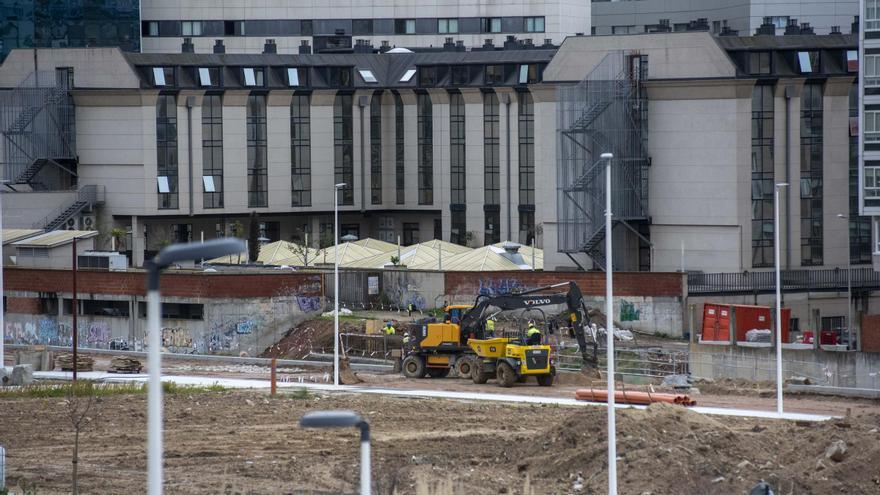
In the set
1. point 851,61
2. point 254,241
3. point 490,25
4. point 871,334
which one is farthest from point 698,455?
point 490,25

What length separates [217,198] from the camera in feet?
330

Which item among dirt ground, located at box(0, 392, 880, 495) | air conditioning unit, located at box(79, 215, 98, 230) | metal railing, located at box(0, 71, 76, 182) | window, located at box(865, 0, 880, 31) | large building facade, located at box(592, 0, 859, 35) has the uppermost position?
large building facade, located at box(592, 0, 859, 35)

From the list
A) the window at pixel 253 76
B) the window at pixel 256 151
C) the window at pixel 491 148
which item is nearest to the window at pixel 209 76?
the window at pixel 253 76

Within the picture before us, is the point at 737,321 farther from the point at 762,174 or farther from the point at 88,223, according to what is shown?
the point at 88,223

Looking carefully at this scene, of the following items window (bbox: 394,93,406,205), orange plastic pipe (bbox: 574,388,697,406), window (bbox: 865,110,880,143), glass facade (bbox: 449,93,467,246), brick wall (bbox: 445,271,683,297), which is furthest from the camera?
window (bbox: 394,93,406,205)

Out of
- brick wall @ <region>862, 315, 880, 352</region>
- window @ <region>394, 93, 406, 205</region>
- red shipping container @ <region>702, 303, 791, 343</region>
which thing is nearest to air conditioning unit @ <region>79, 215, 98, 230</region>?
window @ <region>394, 93, 406, 205</region>

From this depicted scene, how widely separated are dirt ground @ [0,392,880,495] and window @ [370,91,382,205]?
57.8 meters

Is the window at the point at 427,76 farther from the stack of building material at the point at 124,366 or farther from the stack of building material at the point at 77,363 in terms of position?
the stack of building material at the point at 124,366

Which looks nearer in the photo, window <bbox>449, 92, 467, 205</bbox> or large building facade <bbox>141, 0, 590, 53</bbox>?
window <bbox>449, 92, 467, 205</bbox>

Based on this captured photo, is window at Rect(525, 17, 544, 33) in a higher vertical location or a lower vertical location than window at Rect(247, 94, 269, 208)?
higher

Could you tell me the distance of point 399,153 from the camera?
107312 millimetres

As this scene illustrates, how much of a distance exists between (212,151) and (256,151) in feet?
9.56

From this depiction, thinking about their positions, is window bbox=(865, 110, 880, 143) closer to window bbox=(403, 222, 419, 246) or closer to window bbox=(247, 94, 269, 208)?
window bbox=(247, 94, 269, 208)

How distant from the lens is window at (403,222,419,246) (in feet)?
355
